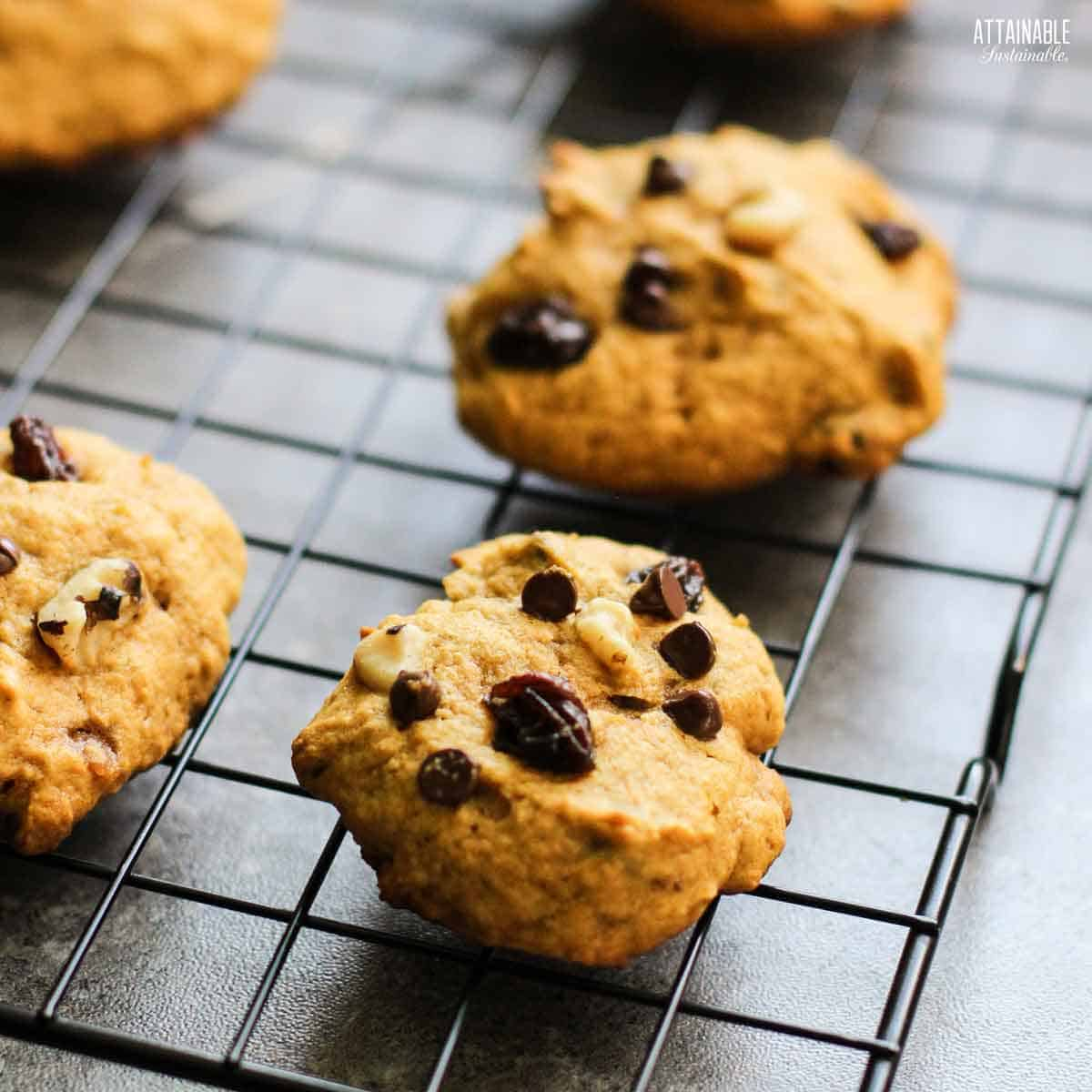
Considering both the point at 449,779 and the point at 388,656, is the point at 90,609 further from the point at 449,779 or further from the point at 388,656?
the point at 449,779

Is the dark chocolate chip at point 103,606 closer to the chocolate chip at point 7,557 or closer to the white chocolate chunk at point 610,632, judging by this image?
the chocolate chip at point 7,557

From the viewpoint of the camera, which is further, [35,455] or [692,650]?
[35,455]

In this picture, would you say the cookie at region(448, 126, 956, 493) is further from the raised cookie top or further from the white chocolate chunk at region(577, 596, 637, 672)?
the white chocolate chunk at region(577, 596, 637, 672)

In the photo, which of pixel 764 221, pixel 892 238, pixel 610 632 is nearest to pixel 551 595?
pixel 610 632

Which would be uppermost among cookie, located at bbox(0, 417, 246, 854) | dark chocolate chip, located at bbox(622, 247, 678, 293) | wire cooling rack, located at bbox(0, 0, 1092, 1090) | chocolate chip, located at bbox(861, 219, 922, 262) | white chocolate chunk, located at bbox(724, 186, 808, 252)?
white chocolate chunk, located at bbox(724, 186, 808, 252)

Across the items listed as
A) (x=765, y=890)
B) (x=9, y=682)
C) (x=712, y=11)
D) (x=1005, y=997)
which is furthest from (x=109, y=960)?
(x=712, y=11)

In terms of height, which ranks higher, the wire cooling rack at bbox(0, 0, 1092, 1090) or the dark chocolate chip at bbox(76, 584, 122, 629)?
the dark chocolate chip at bbox(76, 584, 122, 629)

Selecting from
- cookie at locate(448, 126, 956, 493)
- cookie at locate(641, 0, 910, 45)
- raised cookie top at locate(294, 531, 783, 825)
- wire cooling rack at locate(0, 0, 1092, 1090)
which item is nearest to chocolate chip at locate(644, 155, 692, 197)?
cookie at locate(448, 126, 956, 493)
